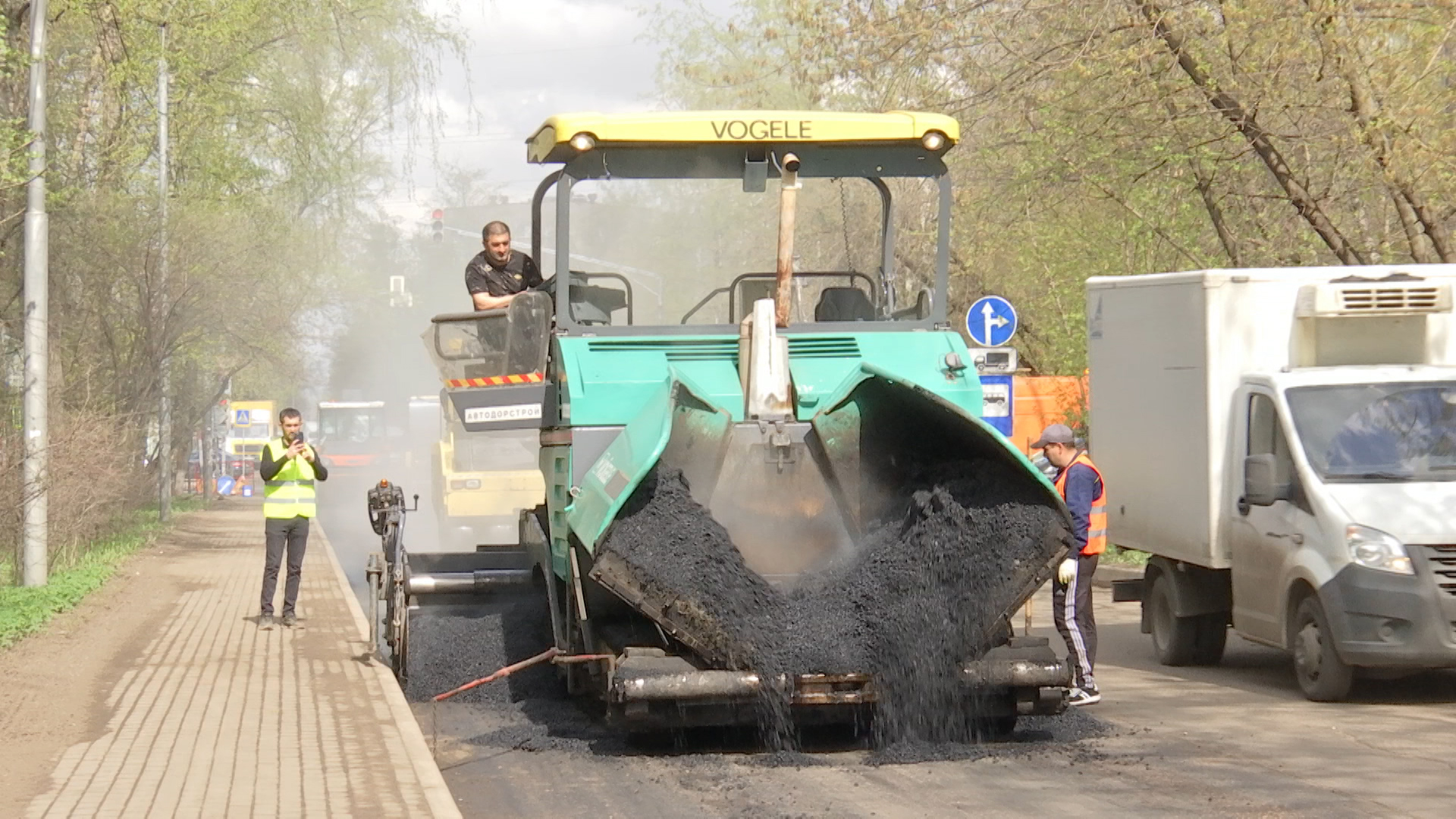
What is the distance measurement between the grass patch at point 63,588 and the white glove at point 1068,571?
7.83 m

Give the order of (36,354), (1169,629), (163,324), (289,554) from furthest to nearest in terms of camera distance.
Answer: (163,324) → (36,354) → (289,554) → (1169,629)

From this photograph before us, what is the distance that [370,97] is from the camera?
43000mm

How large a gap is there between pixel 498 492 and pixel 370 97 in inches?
811

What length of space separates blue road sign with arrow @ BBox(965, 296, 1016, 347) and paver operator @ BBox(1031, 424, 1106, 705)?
27.3ft

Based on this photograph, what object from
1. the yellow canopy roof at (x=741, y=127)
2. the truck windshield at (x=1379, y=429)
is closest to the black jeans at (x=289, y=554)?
the yellow canopy roof at (x=741, y=127)

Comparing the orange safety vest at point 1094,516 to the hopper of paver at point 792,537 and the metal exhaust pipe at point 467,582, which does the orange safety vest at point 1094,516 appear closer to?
the hopper of paver at point 792,537

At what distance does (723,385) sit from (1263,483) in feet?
12.0

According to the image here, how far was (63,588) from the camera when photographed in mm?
17828

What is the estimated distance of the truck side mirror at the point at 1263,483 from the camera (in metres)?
10.9

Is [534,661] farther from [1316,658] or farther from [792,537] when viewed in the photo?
[1316,658]

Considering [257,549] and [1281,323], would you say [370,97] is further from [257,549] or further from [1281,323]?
[1281,323]

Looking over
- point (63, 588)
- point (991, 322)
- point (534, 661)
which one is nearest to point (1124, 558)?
point (991, 322)

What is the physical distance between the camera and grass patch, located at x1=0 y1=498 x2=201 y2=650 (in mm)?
14719

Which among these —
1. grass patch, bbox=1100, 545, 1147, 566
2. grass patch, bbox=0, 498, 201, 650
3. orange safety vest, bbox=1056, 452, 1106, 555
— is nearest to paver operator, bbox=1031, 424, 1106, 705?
orange safety vest, bbox=1056, 452, 1106, 555
